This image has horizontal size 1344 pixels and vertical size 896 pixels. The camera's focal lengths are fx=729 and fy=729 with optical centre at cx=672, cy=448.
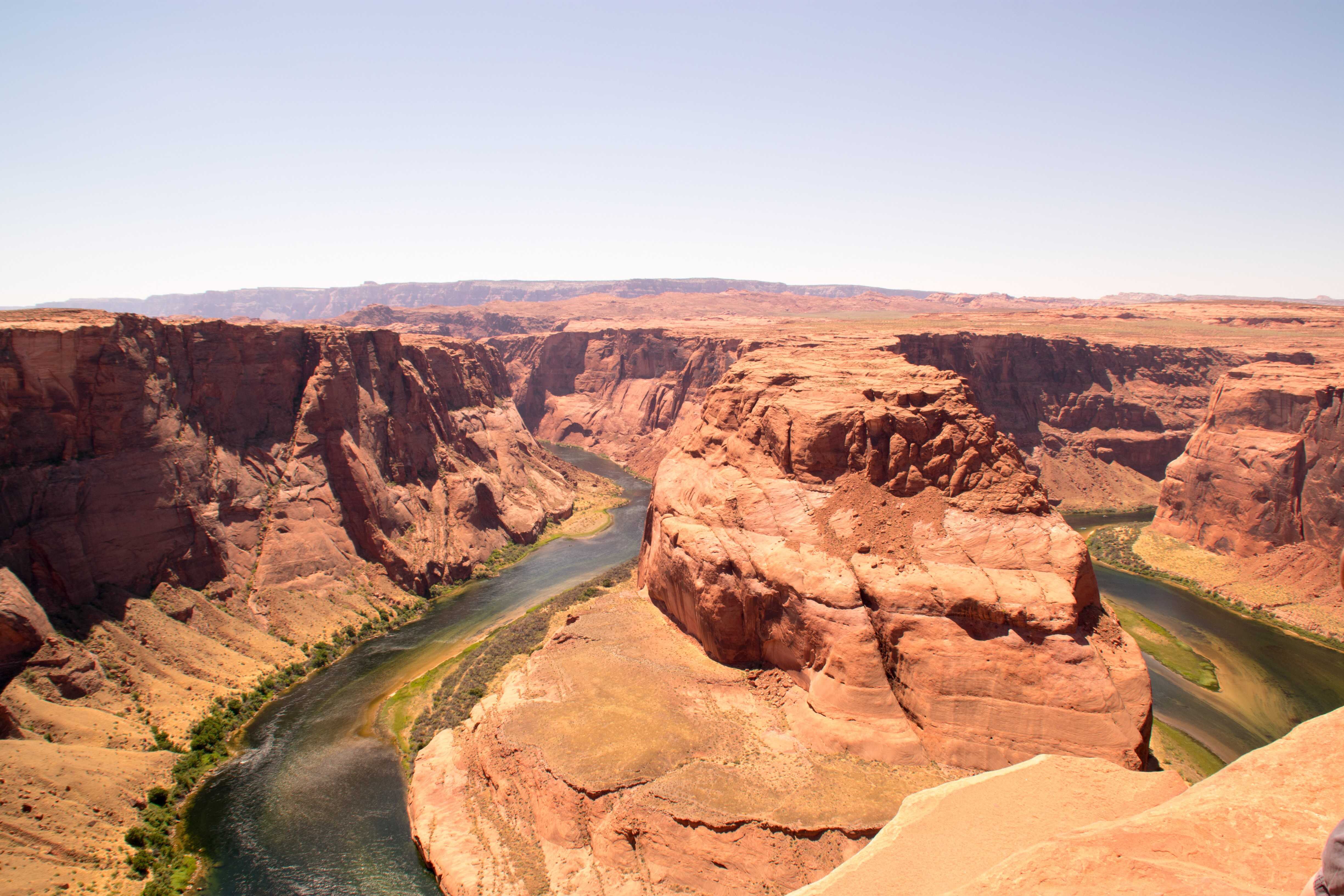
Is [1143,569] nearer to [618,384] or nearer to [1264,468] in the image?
[1264,468]

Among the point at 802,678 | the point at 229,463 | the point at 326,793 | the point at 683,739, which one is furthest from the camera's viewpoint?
the point at 229,463

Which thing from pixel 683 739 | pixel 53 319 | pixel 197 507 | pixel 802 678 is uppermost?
pixel 53 319

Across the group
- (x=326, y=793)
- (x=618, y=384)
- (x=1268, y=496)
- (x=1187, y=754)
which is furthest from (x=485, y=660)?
(x=618, y=384)

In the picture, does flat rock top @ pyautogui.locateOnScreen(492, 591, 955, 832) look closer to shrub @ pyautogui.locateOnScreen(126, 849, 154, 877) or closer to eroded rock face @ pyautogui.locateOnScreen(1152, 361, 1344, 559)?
shrub @ pyautogui.locateOnScreen(126, 849, 154, 877)

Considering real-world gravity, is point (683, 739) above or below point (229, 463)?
below

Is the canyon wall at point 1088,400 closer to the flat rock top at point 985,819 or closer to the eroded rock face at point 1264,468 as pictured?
the eroded rock face at point 1264,468
